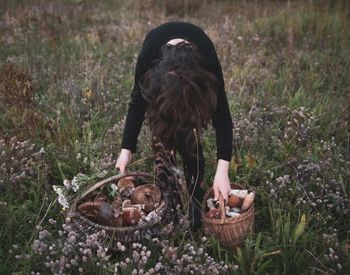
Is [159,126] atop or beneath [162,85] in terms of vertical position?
beneath

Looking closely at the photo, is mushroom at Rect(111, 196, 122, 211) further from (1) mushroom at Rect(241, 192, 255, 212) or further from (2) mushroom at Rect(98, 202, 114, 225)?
(1) mushroom at Rect(241, 192, 255, 212)

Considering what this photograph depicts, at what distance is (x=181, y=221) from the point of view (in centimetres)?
233

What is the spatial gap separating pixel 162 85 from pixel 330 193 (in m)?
1.57

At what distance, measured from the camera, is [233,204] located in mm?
2639

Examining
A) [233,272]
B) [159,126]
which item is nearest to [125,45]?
[159,126]

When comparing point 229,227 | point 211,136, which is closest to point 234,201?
point 229,227

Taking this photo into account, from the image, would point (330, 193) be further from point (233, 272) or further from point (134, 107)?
point (134, 107)

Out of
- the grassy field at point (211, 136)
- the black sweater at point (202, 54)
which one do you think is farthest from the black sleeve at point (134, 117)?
the grassy field at point (211, 136)

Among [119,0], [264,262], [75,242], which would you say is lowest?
[264,262]

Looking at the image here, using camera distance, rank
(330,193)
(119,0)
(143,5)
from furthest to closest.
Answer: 1. (119,0)
2. (143,5)
3. (330,193)

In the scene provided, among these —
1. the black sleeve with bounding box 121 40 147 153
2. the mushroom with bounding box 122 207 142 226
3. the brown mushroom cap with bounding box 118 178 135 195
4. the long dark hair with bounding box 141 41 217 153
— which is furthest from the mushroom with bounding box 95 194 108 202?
the long dark hair with bounding box 141 41 217 153

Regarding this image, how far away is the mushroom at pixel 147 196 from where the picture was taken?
2582mm

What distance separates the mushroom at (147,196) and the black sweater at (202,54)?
33 centimetres

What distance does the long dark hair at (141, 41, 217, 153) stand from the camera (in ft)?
6.98
